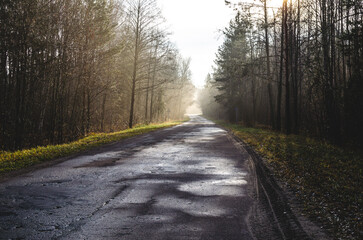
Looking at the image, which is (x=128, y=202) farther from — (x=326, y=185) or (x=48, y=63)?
(x=48, y=63)

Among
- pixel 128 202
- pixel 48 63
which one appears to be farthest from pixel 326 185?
pixel 48 63

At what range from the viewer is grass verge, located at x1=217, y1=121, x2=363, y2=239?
4156 mm

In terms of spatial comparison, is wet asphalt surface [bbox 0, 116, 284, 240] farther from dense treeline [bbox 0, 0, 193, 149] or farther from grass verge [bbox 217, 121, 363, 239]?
dense treeline [bbox 0, 0, 193, 149]

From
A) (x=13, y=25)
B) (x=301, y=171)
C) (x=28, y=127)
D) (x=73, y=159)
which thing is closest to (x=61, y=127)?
(x=28, y=127)

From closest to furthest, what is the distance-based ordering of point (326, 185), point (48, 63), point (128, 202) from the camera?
point (128, 202)
point (326, 185)
point (48, 63)

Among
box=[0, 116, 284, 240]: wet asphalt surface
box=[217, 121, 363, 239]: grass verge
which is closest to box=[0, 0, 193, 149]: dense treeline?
box=[0, 116, 284, 240]: wet asphalt surface

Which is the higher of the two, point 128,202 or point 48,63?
point 48,63

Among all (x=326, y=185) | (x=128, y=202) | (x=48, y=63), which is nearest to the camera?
(x=128, y=202)

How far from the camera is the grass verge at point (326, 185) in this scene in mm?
4156

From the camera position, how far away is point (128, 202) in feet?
16.3

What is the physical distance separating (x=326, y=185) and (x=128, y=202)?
4261mm

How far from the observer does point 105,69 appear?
20969 mm

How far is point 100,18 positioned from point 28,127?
8.51 metres

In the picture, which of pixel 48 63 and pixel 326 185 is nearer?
pixel 326 185
